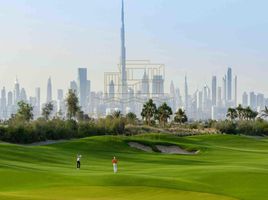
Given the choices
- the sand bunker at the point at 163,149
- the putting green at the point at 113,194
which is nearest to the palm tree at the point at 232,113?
the sand bunker at the point at 163,149

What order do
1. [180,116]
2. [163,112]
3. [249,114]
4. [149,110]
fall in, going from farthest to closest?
[249,114], [180,116], [163,112], [149,110]

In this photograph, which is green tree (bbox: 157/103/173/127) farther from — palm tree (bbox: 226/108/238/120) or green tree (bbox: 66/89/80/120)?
palm tree (bbox: 226/108/238/120)

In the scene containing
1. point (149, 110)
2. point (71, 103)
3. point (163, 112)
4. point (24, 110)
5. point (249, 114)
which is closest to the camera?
point (24, 110)

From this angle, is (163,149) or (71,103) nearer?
(163,149)

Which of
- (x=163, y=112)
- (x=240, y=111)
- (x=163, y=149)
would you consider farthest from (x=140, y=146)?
(x=240, y=111)

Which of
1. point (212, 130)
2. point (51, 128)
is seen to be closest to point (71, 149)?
point (51, 128)

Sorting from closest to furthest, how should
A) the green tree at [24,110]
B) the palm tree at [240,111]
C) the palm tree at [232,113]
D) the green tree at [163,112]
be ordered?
1. the green tree at [24,110]
2. the green tree at [163,112]
3. the palm tree at [232,113]
4. the palm tree at [240,111]

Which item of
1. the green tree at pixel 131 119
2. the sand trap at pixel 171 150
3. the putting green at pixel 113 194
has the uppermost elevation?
the green tree at pixel 131 119

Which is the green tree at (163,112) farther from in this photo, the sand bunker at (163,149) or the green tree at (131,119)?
the sand bunker at (163,149)

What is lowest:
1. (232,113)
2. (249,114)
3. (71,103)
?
(249,114)

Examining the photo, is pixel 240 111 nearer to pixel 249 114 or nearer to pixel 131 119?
pixel 249 114

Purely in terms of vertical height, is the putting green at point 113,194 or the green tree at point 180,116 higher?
the green tree at point 180,116

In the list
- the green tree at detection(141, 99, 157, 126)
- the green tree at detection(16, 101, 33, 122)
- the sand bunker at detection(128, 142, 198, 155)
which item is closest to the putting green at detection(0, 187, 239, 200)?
the sand bunker at detection(128, 142, 198, 155)

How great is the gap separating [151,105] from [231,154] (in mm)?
74508
